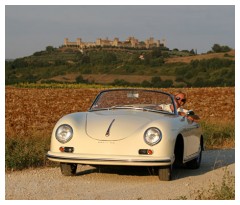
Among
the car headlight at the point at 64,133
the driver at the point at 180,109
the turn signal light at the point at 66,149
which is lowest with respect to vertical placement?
the turn signal light at the point at 66,149

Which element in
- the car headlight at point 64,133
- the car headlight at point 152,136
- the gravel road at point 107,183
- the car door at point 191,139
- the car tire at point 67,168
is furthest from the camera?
the car door at point 191,139

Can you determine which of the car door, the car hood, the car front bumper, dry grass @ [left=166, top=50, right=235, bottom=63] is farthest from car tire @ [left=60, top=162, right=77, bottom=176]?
dry grass @ [left=166, top=50, right=235, bottom=63]

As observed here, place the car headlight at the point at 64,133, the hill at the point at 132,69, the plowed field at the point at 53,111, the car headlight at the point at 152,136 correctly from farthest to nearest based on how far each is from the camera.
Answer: the hill at the point at 132,69 → the plowed field at the point at 53,111 → the car headlight at the point at 64,133 → the car headlight at the point at 152,136

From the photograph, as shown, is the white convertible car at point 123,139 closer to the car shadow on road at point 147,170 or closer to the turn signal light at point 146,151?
the turn signal light at point 146,151

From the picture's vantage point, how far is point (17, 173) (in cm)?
901

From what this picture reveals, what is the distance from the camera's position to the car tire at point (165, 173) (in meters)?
8.18

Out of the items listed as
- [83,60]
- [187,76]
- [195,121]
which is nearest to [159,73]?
[187,76]

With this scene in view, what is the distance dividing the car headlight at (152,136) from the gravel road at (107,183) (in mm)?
616

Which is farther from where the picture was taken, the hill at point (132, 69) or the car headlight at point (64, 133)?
the hill at point (132, 69)

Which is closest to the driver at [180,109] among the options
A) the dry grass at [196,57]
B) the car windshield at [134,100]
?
the car windshield at [134,100]

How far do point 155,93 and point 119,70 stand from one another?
272ft

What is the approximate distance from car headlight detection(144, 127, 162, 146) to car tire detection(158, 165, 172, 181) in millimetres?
464

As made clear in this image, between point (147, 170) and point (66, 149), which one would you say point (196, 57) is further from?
point (66, 149)

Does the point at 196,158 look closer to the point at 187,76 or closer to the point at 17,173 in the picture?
the point at 17,173
